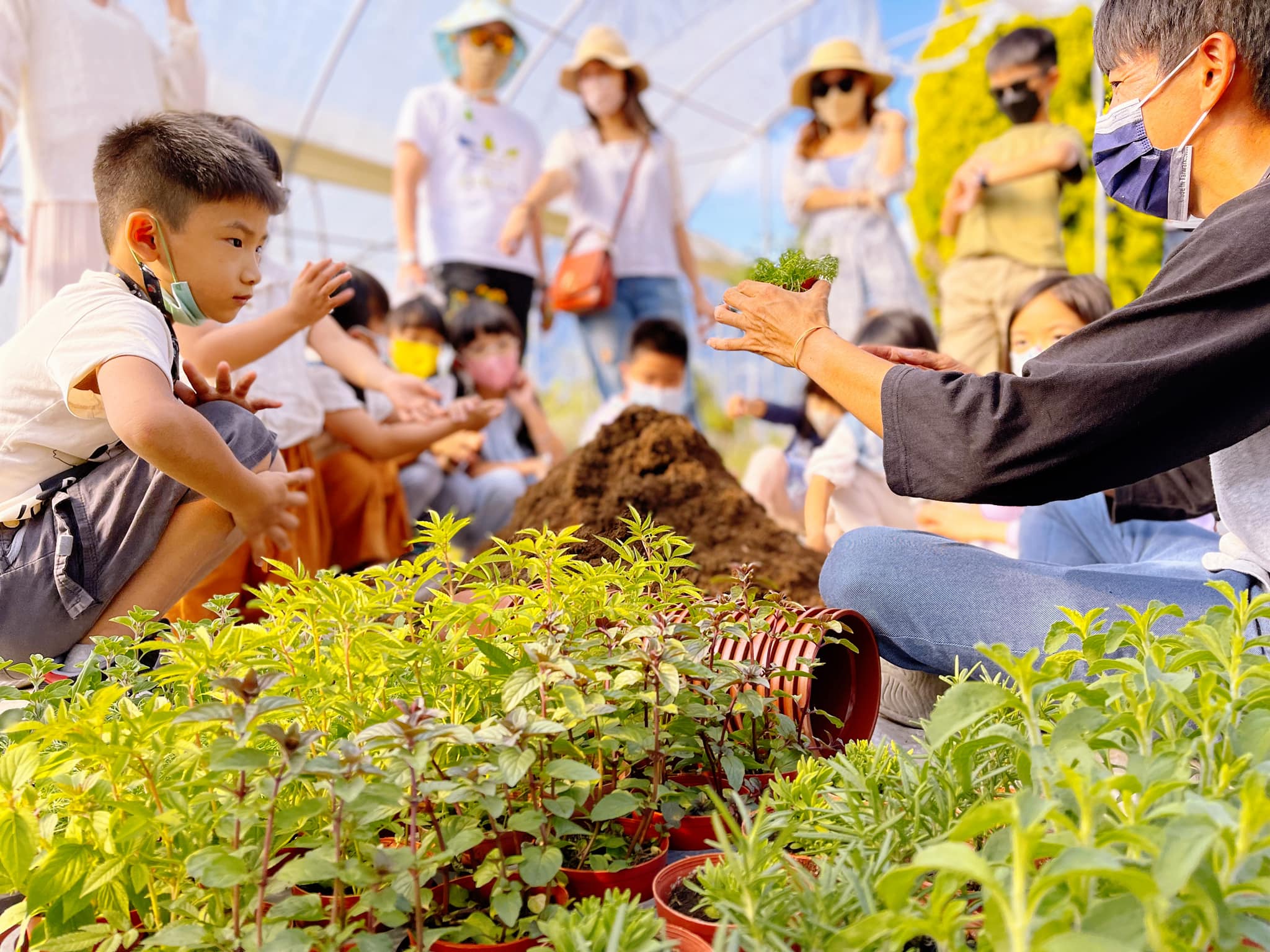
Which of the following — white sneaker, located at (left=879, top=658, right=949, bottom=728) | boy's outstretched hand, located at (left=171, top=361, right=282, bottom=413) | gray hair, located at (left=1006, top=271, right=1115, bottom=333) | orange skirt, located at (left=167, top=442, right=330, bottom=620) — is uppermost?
gray hair, located at (left=1006, top=271, right=1115, bottom=333)

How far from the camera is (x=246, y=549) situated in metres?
2.83

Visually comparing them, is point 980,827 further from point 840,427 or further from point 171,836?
point 840,427

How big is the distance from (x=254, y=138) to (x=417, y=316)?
82.4 inches

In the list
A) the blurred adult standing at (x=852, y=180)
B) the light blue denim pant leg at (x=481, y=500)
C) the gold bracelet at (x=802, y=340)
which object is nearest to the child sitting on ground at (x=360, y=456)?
the light blue denim pant leg at (x=481, y=500)

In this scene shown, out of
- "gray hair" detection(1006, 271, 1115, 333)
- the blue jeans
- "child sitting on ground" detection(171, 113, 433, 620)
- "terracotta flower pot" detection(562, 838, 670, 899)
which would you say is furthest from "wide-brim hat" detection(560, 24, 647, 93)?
"terracotta flower pot" detection(562, 838, 670, 899)

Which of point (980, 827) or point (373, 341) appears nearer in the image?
point (980, 827)

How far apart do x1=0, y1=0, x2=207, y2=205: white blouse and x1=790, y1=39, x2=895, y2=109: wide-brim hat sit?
3.17 m

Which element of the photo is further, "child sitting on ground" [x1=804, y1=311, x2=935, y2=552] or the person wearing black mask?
the person wearing black mask

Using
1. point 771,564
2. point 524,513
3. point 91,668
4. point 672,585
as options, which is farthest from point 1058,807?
point 524,513

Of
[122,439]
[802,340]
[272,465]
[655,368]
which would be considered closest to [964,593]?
[802,340]

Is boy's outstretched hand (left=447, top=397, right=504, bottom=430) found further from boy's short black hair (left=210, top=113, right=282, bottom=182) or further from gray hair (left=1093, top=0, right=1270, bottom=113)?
gray hair (left=1093, top=0, right=1270, bottom=113)

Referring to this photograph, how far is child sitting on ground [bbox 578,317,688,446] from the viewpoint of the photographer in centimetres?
504

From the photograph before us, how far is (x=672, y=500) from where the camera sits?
2977mm

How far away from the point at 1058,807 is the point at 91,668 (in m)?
1.15
